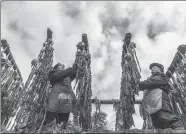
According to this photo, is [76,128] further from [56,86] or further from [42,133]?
[56,86]

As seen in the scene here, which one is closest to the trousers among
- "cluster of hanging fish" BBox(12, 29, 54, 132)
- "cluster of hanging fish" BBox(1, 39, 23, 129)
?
"cluster of hanging fish" BBox(12, 29, 54, 132)

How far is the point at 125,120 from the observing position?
5449mm

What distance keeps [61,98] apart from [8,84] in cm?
306

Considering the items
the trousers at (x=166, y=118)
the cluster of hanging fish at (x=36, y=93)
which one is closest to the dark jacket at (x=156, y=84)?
the trousers at (x=166, y=118)

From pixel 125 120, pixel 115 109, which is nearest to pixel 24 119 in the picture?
pixel 125 120

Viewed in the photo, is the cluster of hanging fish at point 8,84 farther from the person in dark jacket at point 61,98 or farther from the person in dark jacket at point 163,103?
the person in dark jacket at point 163,103

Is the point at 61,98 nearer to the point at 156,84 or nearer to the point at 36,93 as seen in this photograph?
the point at 36,93

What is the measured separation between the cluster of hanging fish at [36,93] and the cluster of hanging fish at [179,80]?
3614 mm

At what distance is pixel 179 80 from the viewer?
648 centimetres

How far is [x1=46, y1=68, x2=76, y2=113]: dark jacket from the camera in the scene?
4590 mm

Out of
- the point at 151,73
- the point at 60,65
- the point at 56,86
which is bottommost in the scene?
the point at 56,86

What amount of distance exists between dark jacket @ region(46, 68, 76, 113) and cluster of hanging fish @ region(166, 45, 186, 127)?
2.92 m

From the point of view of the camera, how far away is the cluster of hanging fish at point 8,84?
19.7 ft

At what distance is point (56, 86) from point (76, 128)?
199cm
